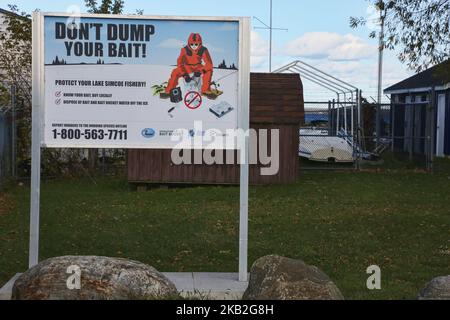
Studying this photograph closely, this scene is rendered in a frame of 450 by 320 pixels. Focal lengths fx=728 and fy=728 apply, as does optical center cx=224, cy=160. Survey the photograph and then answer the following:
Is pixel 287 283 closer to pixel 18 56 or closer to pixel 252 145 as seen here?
pixel 252 145

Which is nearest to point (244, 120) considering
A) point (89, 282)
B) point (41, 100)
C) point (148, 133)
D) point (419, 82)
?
point (148, 133)

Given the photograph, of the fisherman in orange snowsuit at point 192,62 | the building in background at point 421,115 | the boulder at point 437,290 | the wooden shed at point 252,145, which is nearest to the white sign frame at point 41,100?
the fisherman in orange snowsuit at point 192,62

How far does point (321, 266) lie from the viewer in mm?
9000

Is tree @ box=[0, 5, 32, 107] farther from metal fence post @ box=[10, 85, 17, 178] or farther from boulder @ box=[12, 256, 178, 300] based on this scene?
boulder @ box=[12, 256, 178, 300]

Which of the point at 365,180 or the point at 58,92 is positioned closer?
the point at 58,92

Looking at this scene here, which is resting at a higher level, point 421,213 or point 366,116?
point 366,116

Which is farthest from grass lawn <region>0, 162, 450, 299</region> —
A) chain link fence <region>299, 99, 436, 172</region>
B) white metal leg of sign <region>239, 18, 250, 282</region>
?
chain link fence <region>299, 99, 436, 172</region>

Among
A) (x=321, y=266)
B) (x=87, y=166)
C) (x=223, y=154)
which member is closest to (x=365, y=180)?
(x=223, y=154)

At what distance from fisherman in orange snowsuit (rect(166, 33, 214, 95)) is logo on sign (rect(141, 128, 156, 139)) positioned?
1.43 ft

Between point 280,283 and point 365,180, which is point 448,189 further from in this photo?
point 280,283

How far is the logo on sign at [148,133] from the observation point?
7547 mm

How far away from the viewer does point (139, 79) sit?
24.7 ft

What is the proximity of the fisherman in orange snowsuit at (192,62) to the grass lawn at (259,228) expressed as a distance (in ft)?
8.37
